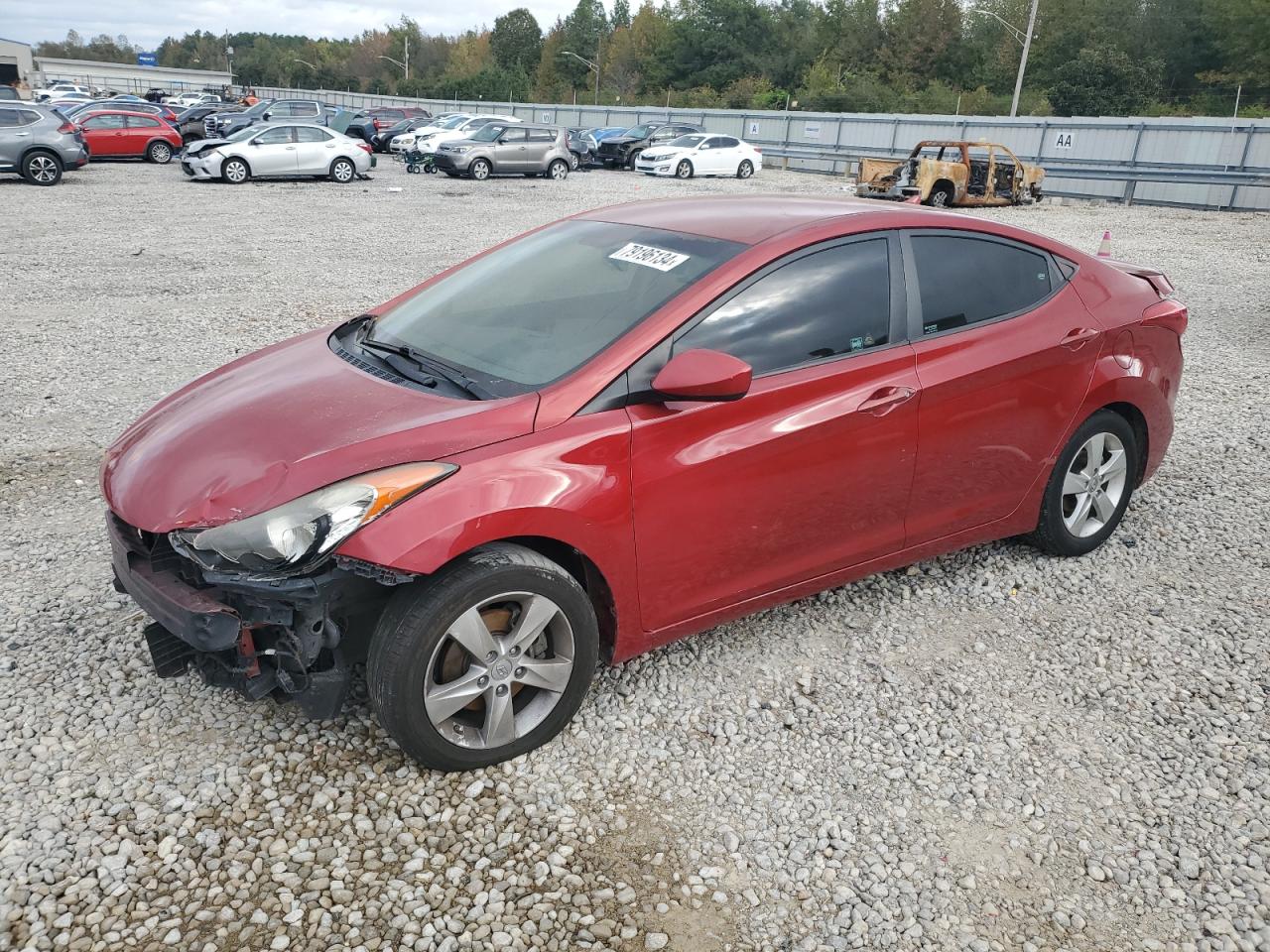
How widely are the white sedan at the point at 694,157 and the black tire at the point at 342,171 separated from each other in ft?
29.8

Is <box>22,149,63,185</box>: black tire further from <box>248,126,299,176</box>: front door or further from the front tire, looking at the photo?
<box>248,126,299,176</box>: front door

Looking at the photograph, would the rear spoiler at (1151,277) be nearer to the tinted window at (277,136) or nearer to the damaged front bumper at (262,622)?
the damaged front bumper at (262,622)

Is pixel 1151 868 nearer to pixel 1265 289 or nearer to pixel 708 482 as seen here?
pixel 708 482

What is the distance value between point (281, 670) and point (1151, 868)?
261cm

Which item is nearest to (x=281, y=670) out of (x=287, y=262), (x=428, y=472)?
(x=428, y=472)

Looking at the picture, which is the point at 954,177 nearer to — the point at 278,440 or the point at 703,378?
the point at 703,378

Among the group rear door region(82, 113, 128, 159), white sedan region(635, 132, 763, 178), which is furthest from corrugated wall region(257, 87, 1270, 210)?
rear door region(82, 113, 128, 159)

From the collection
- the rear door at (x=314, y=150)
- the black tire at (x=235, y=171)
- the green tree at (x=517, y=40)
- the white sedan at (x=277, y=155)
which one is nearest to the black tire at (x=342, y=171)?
the white sedan at (x=277, y=155)

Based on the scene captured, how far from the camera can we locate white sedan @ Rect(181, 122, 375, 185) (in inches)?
907

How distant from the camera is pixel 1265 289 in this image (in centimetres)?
1288

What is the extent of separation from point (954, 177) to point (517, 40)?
108 meters

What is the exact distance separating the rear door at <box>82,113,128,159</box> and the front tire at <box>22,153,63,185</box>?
18.4 ft

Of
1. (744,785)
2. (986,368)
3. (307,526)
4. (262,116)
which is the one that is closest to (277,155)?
(262,116)

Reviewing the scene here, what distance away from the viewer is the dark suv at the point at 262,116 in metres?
32.6
